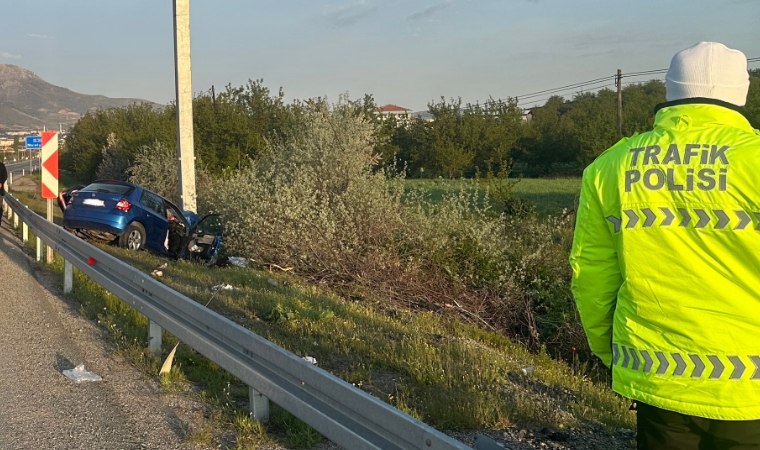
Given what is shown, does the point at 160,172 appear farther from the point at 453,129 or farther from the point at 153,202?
the point at 453,129

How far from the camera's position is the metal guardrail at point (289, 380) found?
3.41 meters

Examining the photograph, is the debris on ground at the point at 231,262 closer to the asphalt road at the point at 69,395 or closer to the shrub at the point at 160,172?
the asphalt road at the point at 69,395

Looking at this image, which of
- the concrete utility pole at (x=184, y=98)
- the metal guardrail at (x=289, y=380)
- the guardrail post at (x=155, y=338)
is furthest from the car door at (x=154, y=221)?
the guardrail post at (x=155, y=338)

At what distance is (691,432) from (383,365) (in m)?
4.07

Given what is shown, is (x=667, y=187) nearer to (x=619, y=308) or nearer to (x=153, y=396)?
(x=619, y=308)

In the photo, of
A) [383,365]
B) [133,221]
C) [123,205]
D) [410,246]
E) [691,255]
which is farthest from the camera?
[133,221]

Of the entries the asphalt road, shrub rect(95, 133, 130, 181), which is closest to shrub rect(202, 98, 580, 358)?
the asphalt road

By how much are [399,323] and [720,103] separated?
6.23 m

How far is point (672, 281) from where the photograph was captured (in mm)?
2303

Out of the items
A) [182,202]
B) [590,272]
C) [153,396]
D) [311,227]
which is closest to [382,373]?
[153,396]

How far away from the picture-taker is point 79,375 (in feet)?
19.5

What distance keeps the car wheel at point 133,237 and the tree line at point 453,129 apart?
814 inches

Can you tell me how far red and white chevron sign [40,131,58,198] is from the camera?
13594 mm

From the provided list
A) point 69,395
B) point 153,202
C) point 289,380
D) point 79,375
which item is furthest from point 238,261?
point 289,380
